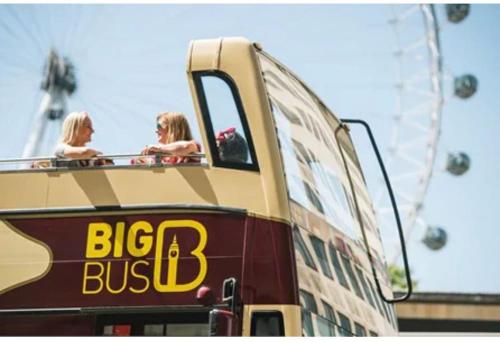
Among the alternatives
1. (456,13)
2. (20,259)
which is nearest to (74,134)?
(20,259)

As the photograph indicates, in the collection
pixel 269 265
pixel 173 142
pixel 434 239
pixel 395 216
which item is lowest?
pixel 269 265

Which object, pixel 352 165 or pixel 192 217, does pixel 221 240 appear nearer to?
pixel 192 217

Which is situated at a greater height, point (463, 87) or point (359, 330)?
point (463, 87)

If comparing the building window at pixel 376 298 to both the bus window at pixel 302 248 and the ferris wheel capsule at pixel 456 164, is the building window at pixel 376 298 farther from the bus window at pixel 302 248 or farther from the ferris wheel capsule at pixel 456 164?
the ferris wheel capsule at pixel 456 164

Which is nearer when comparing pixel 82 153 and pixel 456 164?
pixel 82 153

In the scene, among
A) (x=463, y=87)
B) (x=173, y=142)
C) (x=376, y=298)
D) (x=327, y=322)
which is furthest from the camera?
(x=463, y=87)

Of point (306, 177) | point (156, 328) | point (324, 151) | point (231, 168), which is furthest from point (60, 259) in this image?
point (324, 151)

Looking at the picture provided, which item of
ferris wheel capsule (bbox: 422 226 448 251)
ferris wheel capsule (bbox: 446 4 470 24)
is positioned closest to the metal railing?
ferris wheel capsule (bbox: 446 4 470 24)

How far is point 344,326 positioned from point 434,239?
114ft

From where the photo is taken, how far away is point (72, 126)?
20.2 feet

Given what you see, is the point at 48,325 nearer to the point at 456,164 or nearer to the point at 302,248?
the point at 302,248

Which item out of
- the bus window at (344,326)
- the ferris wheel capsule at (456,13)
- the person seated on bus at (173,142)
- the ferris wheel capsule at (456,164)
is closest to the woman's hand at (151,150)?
the person seated on bus at (173,142)

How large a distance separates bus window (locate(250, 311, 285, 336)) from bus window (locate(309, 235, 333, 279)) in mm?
626

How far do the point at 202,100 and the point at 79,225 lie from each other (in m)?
1.02
